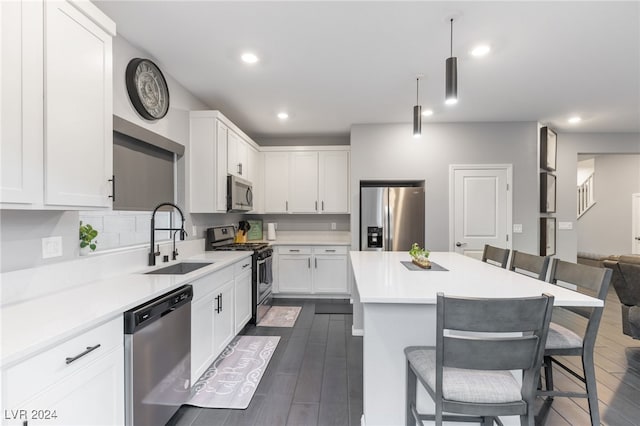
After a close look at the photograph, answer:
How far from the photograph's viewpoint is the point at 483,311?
43.9 inches

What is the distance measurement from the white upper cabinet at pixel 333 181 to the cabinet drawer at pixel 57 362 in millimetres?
3811

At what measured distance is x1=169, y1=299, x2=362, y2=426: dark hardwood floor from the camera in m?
1.97

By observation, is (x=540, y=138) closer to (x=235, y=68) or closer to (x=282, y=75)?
(x=282, y=75)

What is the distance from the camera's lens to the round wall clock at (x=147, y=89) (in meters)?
2.35

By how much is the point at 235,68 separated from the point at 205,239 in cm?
195

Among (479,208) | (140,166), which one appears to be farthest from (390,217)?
→ (140,166)

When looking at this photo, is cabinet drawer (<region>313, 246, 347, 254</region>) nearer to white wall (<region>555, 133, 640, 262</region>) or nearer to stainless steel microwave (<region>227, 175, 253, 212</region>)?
stainless steel microwave (<region>227, 175, 253, 212</region>)

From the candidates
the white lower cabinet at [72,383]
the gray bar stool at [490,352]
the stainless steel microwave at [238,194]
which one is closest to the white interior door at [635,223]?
the gray bar stool at [490,352]

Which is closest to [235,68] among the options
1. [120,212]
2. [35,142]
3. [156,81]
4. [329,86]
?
[156,81]

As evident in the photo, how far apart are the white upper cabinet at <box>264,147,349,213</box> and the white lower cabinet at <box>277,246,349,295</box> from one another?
2.28 ft

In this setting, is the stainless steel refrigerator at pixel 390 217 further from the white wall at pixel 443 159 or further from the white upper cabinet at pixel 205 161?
the white upper cabinet at pixel 205 161

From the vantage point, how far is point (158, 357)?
1.68 m

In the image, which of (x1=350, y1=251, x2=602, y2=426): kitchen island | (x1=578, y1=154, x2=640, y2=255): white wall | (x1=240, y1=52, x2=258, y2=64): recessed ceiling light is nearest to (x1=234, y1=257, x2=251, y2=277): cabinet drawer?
(x1=350, y1=251, x2=602, y2=426): kitchen island

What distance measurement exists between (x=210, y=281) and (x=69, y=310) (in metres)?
1.14
